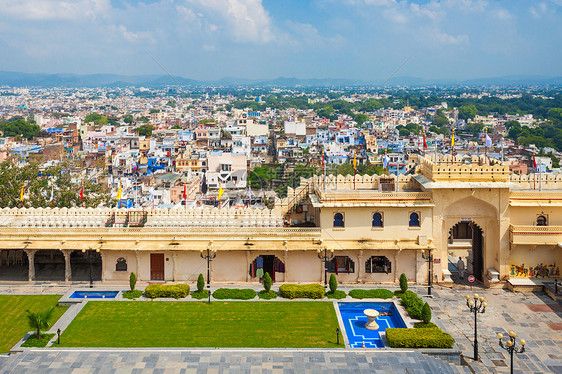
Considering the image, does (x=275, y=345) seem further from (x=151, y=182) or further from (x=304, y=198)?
(x=151, y=182)

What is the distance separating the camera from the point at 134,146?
107500mm

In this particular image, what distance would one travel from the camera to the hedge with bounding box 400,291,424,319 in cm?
2121

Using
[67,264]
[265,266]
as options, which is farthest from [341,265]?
[67,264]

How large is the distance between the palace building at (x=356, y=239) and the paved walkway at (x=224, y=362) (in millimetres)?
7437

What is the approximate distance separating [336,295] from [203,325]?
6119mm

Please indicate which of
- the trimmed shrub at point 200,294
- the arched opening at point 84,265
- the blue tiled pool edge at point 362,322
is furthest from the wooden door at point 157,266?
the blue tiled pool edge at point 362,322

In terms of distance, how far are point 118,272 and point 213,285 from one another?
4.65 meters

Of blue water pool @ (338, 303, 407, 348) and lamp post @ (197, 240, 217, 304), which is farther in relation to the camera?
lamp post @ (197, 240, 217, 304)

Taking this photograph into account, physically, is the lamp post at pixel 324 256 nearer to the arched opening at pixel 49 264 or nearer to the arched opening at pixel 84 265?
the arched opening at pixel 84 265

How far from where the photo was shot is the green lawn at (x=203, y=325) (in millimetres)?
19375

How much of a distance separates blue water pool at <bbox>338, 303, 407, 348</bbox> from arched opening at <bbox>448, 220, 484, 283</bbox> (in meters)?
5.76

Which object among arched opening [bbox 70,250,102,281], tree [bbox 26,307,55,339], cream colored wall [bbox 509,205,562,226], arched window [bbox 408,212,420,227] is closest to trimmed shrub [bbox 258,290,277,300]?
arched window [bbox 408,212,420,227]

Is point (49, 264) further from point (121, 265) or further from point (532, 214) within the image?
point (532, 214)

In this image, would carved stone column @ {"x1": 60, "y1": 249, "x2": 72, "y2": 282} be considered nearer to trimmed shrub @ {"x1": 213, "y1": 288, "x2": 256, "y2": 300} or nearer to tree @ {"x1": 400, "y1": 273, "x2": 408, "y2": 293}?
trimmed shrub @ {"x1": 213, "y1": 288, "x2": 256, "y2": 300}
